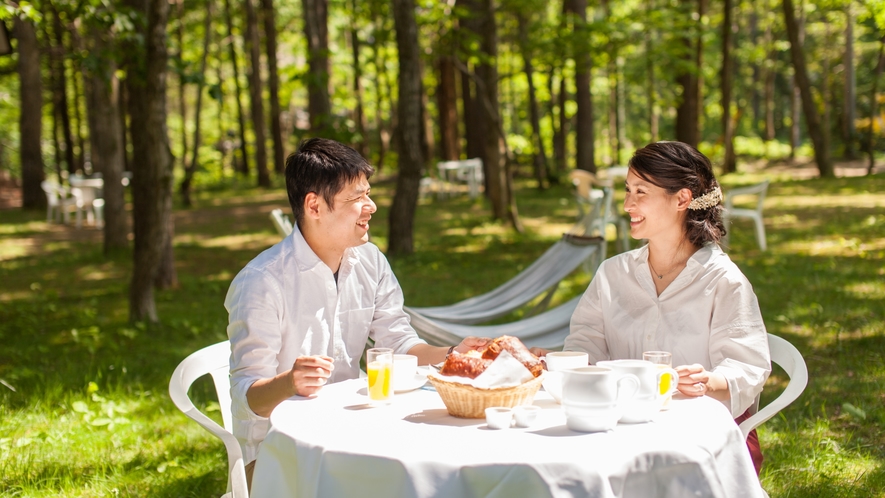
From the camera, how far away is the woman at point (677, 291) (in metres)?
2.51

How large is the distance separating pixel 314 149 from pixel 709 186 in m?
1.30

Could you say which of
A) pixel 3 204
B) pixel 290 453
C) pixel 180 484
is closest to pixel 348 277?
pixel 290 453

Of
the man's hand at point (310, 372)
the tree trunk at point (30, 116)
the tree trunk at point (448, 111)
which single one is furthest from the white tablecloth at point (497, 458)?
the tree trunk at point (448, 111)

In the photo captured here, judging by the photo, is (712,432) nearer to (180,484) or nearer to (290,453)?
(290,453)

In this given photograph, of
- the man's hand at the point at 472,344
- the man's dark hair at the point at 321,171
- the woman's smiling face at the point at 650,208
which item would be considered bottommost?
the man's hand at the point at 472,344

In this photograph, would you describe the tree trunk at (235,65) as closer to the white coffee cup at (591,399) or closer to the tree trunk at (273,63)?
the tree trunk at (273,63)

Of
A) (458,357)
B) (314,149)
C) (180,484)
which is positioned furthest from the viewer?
(180,484)

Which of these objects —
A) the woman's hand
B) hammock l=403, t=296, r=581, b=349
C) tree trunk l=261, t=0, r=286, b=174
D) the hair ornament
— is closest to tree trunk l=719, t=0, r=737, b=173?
tree trunk l=261, t=0, r=286, b=174

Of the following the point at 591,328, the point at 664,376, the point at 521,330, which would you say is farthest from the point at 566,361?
the point at 521,330

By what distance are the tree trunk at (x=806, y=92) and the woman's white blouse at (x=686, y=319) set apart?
16953 millimetres

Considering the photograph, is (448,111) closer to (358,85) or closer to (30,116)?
(358,85)

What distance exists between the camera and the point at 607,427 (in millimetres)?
1836

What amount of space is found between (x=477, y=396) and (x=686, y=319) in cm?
98

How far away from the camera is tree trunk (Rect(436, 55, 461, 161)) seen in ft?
69.2
